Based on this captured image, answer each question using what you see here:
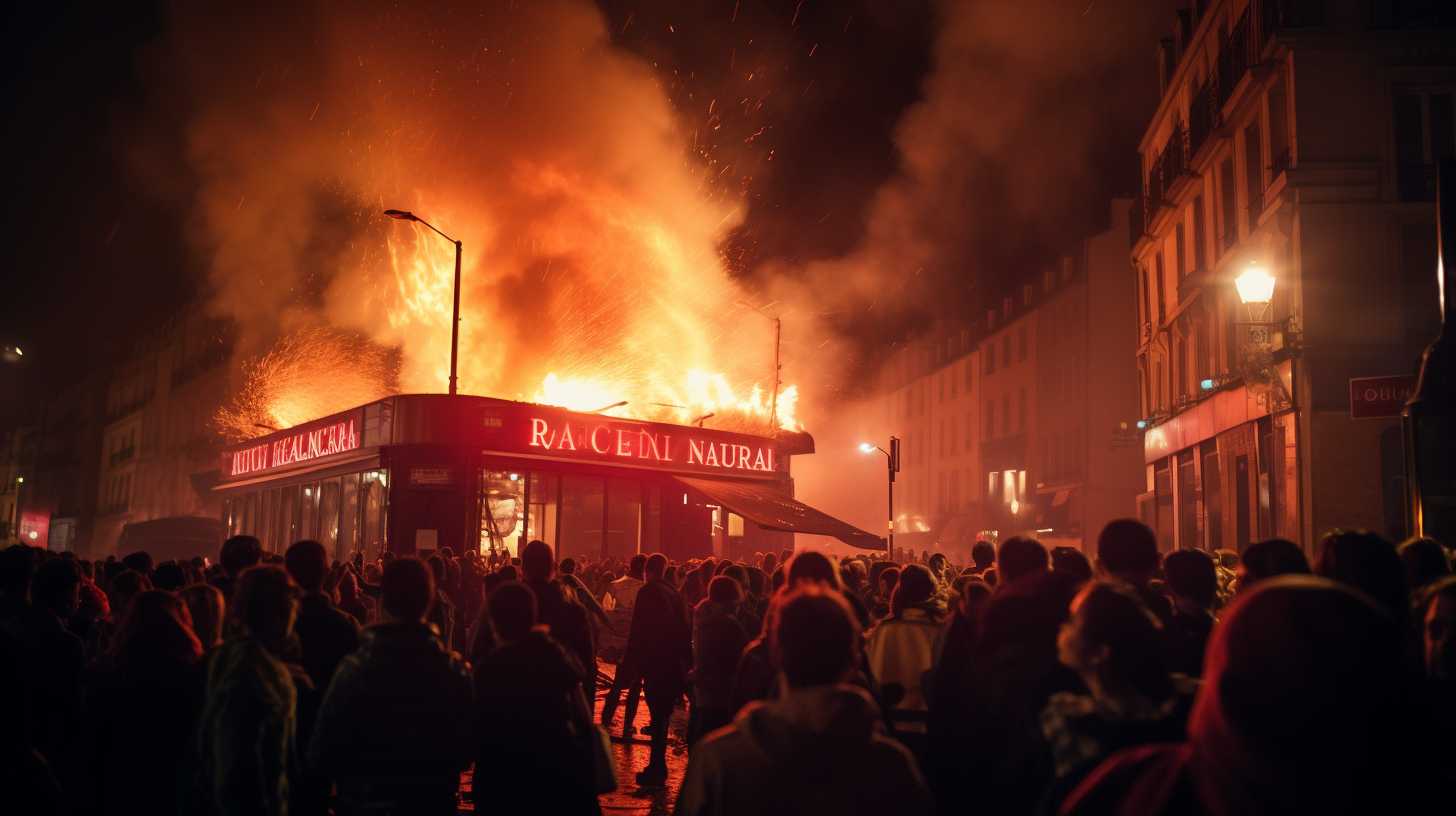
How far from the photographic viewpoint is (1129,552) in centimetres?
498

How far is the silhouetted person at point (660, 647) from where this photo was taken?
1015cm

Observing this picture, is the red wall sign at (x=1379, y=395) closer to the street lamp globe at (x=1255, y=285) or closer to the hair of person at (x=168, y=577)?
the street lamp globe at (x=1255, y=285)

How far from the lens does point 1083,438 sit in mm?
48406

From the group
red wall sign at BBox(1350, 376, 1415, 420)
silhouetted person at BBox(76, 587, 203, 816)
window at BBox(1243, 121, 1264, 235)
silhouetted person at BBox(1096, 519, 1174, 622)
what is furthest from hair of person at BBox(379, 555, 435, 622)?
window at BBox(1243, 121, 1264, 235)

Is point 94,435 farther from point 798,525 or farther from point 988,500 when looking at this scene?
point 798,525

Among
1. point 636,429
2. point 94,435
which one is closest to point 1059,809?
point 636,429

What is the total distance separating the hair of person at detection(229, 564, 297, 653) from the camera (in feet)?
14.9

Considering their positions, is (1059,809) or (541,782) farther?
(541,782)

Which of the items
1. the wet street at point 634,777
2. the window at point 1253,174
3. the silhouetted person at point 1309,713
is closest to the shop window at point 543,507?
the wet street at point 634,777

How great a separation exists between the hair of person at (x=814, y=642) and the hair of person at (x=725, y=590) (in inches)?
213

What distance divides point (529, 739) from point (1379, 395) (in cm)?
1012

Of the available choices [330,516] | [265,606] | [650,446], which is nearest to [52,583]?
[265,606]

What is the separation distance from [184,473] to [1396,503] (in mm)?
54864

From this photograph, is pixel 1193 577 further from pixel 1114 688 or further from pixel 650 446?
pixel 650 446
